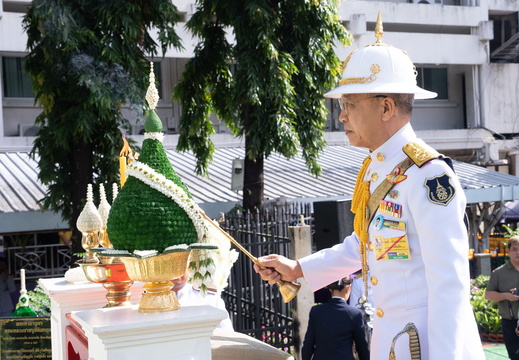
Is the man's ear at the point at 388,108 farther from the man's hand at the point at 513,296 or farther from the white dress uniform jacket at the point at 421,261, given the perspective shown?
the man's hand at the point at 513,296

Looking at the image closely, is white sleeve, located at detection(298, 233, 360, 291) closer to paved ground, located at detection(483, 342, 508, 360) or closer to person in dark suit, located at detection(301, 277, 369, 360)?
person in dark suit, located at detection(301, 277, 369, 360)

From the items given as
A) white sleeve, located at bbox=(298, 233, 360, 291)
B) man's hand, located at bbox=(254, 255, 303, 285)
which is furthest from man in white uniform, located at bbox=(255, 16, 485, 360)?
man's hand, located at bbox=(254, 255, 303, 285)

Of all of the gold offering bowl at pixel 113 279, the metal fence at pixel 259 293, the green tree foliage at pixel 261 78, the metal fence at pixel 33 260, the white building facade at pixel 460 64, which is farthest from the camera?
the white building facade at pixel 460 64

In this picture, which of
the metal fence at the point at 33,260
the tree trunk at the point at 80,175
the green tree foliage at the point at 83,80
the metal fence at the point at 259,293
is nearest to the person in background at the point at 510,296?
the metal fence at the point at 259,293

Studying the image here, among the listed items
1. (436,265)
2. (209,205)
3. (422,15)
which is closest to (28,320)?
(436,265)

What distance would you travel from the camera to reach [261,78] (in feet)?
33.4

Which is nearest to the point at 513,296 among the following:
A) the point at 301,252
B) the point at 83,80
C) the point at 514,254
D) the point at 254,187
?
the point at 514,254

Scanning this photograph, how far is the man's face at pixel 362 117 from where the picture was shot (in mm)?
2795

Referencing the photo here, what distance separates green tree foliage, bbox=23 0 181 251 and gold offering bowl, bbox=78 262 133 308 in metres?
5.85

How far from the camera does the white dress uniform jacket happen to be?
97.3 inches

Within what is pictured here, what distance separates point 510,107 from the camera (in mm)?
22203

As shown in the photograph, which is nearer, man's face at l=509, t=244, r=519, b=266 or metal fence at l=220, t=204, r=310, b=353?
man's face at l=509, t=244, r=519, b=266

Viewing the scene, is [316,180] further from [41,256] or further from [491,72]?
[491,72]

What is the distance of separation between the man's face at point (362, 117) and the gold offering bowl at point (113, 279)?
4.08 ft
